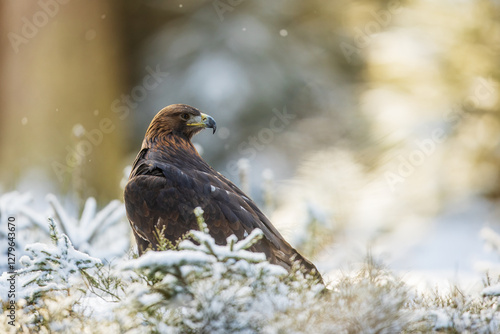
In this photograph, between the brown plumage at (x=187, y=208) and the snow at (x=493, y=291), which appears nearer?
the snow at (x=493, y=291)

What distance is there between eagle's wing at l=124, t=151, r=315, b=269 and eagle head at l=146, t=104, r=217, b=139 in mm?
642

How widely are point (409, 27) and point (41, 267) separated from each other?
609 centimetres

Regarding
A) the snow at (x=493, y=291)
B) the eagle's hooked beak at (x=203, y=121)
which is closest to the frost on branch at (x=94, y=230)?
the eagle's hooked beak at (x=203, y=121)

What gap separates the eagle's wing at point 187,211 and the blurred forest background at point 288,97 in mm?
3300

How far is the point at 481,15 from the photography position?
6.87m

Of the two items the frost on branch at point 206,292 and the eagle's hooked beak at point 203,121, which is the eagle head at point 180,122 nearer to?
the eagle's hooked beak at point 203,121

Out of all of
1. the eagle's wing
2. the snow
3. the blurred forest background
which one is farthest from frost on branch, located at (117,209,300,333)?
the blurred forest background

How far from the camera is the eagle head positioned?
4.39 meters

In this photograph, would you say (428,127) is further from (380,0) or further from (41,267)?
(41,267)

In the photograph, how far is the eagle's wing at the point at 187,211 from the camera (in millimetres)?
3602

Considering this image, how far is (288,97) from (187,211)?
25.0ft

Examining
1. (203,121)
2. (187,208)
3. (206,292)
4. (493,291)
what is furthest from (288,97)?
(206,292)

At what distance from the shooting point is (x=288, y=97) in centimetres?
1101

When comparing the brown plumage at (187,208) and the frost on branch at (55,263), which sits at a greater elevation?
the brown plumage at (187,208)
